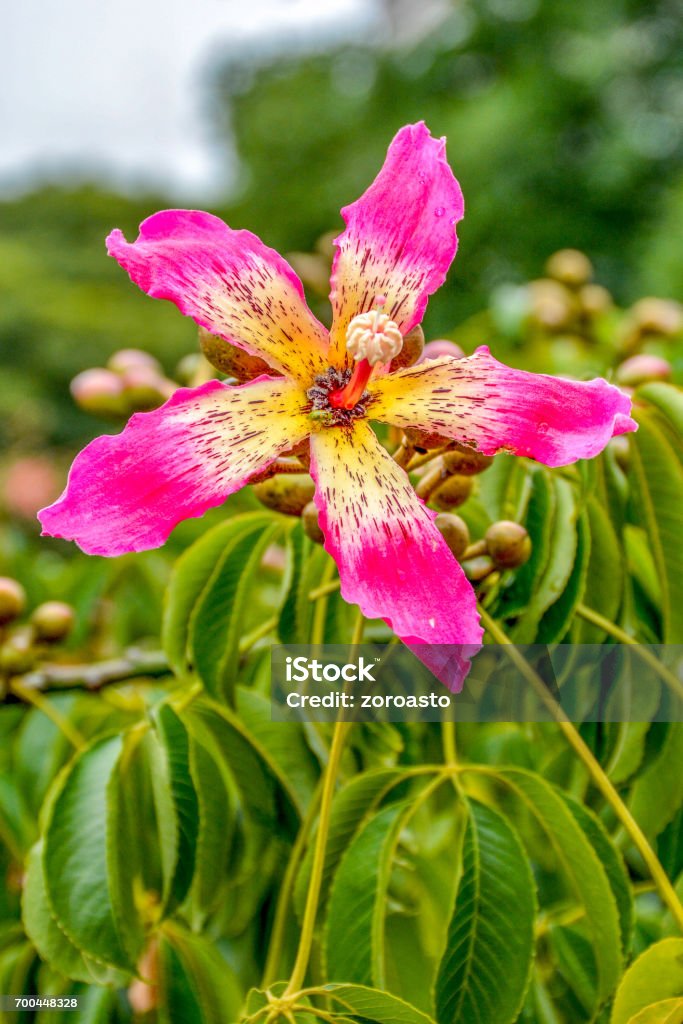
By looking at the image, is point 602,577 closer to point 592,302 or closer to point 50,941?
point 50,941

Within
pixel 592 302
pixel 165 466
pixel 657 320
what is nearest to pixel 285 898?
pixel 165 466

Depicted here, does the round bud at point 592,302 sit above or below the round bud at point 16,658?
above

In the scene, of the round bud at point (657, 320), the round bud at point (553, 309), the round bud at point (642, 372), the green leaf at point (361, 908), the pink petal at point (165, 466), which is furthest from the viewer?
the round bud at point (553, 309)

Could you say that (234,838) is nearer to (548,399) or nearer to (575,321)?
(548,399)

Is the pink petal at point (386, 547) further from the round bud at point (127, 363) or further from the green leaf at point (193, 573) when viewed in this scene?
the round bud at point (127, 363)

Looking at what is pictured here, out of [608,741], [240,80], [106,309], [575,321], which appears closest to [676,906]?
[608,741]

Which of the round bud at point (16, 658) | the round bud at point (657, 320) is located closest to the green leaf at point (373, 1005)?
the round bud at point (16, 658)
